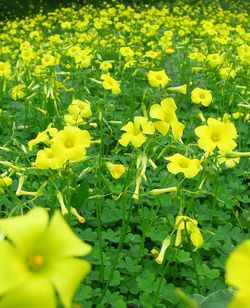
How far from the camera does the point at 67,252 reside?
668mm

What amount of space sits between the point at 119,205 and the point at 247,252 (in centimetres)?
186

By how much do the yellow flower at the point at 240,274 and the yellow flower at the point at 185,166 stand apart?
Answer: 97cm

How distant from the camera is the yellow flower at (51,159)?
4.85ft

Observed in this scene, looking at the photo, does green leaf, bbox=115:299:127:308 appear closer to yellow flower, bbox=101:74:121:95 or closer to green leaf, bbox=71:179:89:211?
green leaf, bbox=71:179:89:211

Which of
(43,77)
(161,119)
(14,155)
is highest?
(161,119)

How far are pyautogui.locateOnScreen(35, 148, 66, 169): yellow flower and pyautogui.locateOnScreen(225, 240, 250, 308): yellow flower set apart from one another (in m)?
0.96

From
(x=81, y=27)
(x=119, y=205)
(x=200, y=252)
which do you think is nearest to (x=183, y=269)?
(x=200, y=252)

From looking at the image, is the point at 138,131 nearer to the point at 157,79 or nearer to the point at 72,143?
the point at 72,143

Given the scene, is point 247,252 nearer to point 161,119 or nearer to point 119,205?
point 161,119

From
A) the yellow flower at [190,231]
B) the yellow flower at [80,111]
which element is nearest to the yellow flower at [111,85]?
the yellow flower at [80,111]

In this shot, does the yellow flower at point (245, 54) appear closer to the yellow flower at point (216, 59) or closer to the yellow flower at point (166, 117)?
the yellow flower at point (216, 59)

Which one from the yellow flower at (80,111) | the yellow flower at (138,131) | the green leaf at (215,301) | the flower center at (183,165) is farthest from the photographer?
the yellow flower at (80,111)

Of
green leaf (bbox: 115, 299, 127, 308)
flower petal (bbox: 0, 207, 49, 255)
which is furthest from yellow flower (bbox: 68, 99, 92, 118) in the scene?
flower petal (bbox: 0, 207, 49, 255)

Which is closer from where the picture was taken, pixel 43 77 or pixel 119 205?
pixel 119 205
